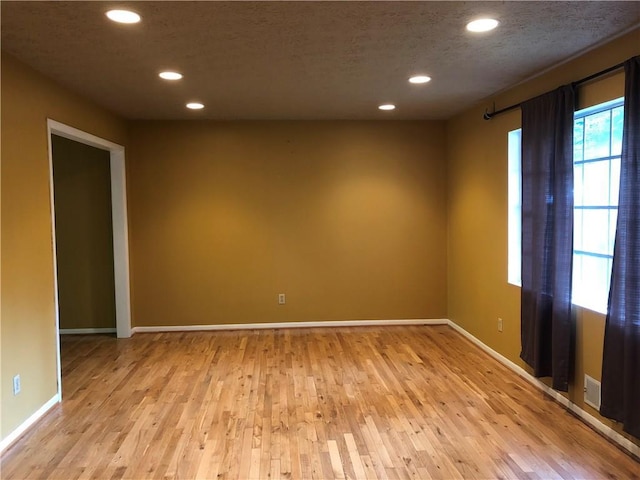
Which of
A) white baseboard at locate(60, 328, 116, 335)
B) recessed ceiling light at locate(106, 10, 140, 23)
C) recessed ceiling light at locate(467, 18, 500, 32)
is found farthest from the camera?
white baseboard at locate(60, 328, 116, 335)

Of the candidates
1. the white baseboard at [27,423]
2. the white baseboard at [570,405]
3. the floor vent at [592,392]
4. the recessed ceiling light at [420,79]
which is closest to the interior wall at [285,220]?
the white baseboard at [570,405]

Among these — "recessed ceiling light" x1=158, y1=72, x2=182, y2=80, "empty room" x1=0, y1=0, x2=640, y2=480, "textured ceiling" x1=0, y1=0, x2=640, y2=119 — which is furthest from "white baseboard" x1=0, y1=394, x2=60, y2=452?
"recessed ceiling light" x1=158, y1=72, x2=182, y2=80

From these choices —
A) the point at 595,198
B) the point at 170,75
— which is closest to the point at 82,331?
the point at 170,75

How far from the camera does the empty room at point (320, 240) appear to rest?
2.66 meters

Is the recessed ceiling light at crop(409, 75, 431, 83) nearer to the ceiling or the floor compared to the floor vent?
nearer to the ceiling

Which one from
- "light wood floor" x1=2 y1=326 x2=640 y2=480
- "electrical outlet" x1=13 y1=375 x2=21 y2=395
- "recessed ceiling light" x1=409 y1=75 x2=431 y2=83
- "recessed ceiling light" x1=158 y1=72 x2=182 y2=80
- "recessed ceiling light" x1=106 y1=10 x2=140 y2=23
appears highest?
"recessed ceiling light" x1=409 y1=75 x2=431 y2=83

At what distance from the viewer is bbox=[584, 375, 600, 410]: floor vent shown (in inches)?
120

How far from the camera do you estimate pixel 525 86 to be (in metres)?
3.89

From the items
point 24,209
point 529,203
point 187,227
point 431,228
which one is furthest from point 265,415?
point 431,228

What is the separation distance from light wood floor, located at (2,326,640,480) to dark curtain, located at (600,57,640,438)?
35cm

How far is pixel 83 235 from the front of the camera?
554cm

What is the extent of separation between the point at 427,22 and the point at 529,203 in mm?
1740

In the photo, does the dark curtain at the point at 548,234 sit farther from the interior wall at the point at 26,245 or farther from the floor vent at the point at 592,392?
the interior wall at the point at 26,245

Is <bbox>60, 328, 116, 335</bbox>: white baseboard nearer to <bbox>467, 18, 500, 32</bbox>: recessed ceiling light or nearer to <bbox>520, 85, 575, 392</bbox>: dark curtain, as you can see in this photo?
<bbox>520, 85, 575, 392</bbox>: dark curtain
